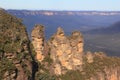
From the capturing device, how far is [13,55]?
106 feet

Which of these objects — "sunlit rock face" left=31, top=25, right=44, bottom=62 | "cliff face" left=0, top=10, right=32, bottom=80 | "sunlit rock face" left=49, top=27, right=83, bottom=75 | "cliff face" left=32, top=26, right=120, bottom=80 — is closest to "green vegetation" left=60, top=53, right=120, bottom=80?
"cliff face" left=32, top=26, right=120, bottom=80

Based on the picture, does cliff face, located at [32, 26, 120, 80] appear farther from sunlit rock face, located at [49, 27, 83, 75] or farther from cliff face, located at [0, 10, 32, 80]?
cliff face, located at [0, 10, 32, 80]

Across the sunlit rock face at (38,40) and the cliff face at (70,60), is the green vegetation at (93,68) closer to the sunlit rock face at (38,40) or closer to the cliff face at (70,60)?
the cliff face at (70,60)

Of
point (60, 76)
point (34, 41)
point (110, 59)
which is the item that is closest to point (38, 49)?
point (34, 41)

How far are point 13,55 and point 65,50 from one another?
1670 inches

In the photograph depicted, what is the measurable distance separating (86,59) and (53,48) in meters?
11.8

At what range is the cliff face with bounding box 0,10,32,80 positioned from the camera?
3159 centimetres

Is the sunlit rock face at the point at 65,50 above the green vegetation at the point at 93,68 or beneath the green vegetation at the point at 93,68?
above

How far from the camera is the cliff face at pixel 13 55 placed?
31587mm

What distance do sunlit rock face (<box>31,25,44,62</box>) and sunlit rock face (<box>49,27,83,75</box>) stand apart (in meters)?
2.92

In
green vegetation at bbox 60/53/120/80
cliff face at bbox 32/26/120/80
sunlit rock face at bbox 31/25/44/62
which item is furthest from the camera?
green vegetation at bbox 60/53/120/80

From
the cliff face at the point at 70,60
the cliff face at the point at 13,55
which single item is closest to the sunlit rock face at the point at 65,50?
the cliff face at the point at 70,60

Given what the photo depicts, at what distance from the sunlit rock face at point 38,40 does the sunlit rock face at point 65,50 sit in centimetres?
292

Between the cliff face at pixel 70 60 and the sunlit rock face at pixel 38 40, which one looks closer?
the sunlit rock face at pixel 38 40
